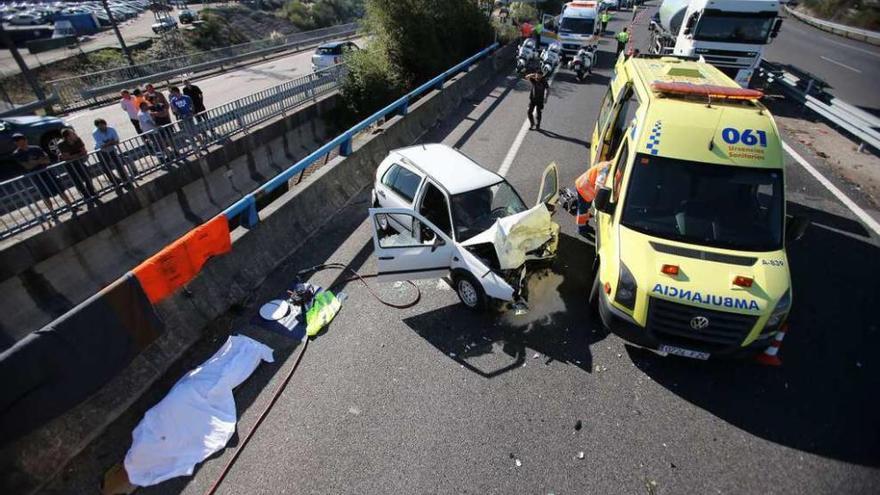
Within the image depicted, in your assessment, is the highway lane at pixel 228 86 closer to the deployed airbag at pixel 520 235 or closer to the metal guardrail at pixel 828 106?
the deployed airbag at pixel 520 235

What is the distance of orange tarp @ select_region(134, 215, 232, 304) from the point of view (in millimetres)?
5059

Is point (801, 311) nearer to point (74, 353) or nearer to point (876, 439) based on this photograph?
point (876, 439)

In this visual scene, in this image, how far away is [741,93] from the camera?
5.96 meters

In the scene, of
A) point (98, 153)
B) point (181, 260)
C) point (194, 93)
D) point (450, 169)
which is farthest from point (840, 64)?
point (98, 153)

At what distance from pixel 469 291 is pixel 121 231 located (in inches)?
307

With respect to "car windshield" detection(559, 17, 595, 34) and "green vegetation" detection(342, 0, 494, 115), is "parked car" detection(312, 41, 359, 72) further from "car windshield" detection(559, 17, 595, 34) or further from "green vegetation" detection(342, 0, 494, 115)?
"car windshield" detection(559, 17, 595, 34)

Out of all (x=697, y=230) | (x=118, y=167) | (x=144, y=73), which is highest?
(x=144, y=73)

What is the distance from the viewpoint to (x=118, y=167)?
8555mm

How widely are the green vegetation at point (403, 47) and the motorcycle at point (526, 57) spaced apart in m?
3.14

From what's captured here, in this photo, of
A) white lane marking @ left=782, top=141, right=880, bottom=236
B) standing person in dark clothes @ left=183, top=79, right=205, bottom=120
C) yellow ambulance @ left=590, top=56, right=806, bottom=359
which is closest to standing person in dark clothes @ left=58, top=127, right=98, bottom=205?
standing person in dark clothes @ left=183, top=79, right=205, bottom=120

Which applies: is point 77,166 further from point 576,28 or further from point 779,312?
point 576,28

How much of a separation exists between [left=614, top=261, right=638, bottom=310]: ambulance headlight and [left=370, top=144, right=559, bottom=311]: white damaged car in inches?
51.6

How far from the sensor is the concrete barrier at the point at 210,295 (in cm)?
411

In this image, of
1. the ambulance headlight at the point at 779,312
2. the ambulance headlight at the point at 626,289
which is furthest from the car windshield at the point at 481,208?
the ambulance headlight at the point at 779,312
